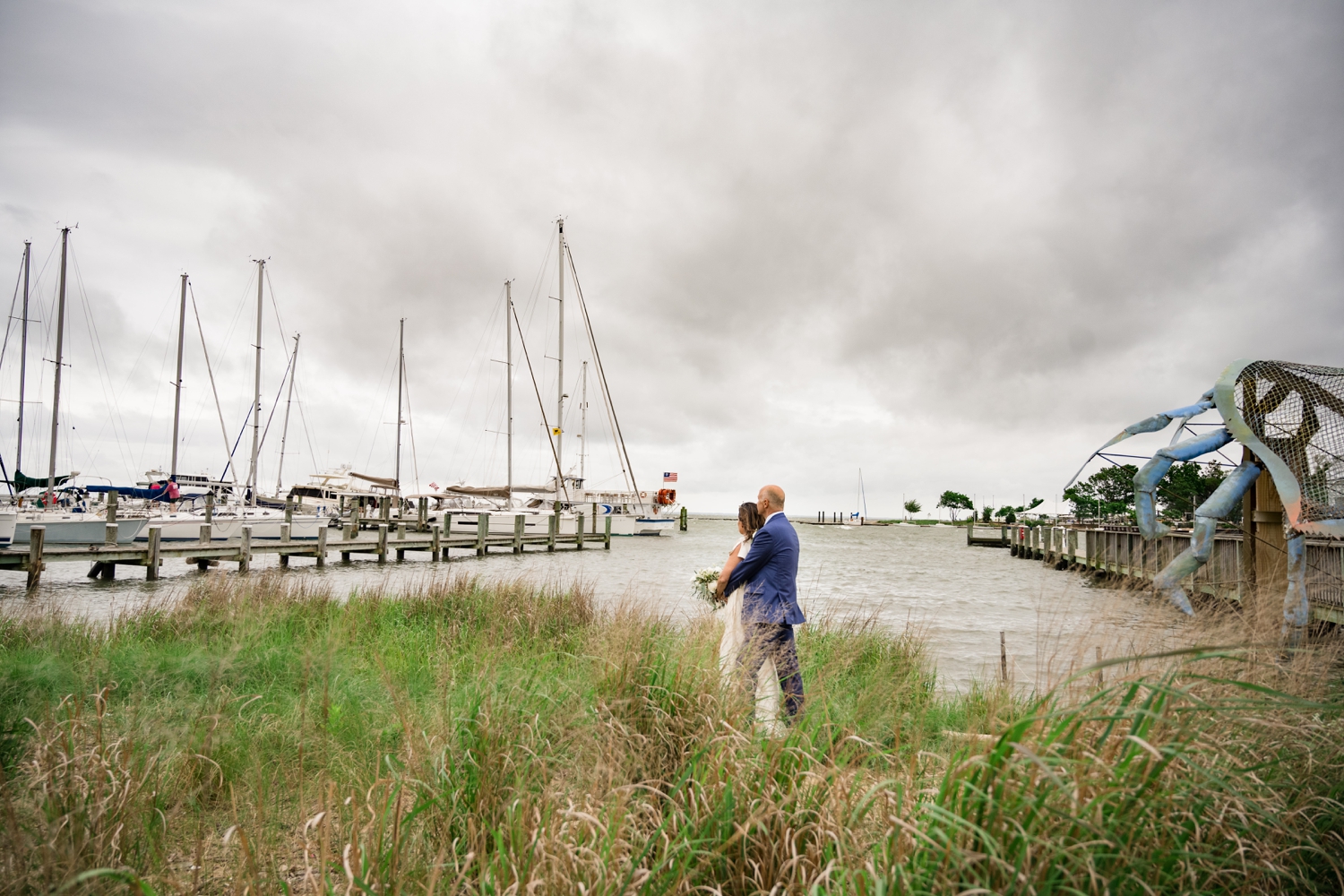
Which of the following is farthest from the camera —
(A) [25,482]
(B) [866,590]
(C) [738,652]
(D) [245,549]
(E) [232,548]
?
(A) [25,482]

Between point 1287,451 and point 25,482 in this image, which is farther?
point 25,482

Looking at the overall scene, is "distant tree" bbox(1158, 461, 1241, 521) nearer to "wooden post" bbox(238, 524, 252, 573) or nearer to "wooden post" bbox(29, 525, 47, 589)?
"wooden post" bbox(238, 524, 252, 573)

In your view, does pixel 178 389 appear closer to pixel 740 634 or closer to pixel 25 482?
pixel 25 482

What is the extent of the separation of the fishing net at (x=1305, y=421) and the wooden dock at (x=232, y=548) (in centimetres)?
2143

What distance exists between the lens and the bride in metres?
4.35

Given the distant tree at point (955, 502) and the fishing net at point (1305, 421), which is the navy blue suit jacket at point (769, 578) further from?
the distant tree at point (955, 502)

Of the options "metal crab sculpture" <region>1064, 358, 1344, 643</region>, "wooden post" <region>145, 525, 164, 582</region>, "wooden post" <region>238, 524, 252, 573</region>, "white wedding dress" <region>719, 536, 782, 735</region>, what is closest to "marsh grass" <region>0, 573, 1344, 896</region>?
"white wedding dress" <region>719, 536, 782, 735</region>

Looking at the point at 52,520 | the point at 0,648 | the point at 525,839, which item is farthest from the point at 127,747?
the point at 52,520

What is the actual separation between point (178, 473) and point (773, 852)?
41.0 metres

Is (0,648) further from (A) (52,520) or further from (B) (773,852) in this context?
(A) (52,520)

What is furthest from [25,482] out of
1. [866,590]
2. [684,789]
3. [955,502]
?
[955,502]

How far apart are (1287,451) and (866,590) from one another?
14.9m

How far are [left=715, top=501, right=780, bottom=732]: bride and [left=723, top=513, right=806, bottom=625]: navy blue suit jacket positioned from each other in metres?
0.07

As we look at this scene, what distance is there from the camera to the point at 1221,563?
1323cm
